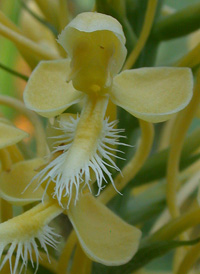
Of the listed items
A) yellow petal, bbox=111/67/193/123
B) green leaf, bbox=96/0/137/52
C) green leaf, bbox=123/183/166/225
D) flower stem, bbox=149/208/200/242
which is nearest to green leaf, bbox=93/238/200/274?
flower stem, bbox=149/208/200/242

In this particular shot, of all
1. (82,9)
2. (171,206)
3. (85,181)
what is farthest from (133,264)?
(82,9)

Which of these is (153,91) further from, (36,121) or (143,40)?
(36,121)

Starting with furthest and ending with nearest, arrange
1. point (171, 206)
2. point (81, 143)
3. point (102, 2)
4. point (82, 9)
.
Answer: point (82, 9)
point (171, 206)
point (102, 2)
point (81, 143)

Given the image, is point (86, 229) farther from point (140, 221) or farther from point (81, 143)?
point (140, 221)

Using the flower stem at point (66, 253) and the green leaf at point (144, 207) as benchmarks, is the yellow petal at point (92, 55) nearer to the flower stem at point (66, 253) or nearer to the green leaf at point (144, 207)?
the flower stem at point (66, 253)

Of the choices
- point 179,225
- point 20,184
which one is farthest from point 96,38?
point 179,225
